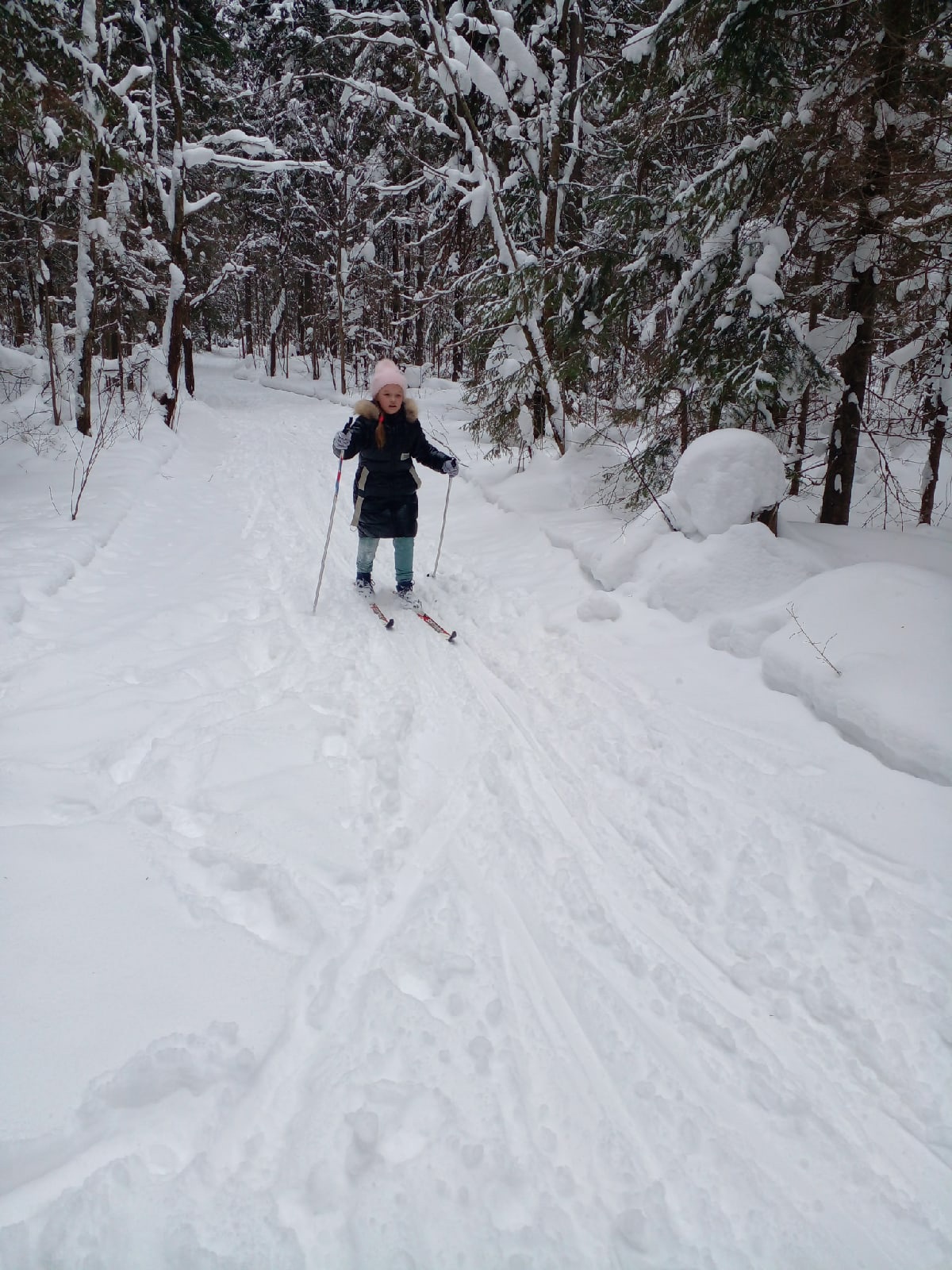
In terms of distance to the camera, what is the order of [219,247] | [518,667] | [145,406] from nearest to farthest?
[518,667]
[145,406]
[219,247]

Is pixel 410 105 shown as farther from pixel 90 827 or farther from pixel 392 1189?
pixel 392 1189

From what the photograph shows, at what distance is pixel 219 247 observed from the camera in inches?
914

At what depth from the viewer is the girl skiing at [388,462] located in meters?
5.77

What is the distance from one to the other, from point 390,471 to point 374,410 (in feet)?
1.85

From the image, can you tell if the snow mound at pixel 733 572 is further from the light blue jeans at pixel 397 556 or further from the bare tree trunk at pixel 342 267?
the bare tree trunk at pixel 342 267

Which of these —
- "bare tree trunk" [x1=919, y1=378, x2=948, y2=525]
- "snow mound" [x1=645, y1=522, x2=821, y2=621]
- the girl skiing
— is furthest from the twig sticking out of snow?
"bare tree trunk" [x1=919, y1=378, x2=948, y2=525]

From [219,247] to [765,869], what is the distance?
1093 inches

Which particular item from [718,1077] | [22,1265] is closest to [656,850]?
[718,1077]

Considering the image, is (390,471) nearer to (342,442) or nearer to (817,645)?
(342,442)

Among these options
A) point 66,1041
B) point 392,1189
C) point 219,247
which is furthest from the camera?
point 219,247

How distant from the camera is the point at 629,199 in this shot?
6906 mm

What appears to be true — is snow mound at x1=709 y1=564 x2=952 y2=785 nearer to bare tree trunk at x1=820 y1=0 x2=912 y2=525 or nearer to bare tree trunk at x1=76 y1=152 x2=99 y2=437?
bare tree trunk at x1=820 y1=0 x2=912 y2=525

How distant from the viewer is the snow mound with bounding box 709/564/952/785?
131 inches

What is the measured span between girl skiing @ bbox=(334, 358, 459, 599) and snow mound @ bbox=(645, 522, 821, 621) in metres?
2.42
